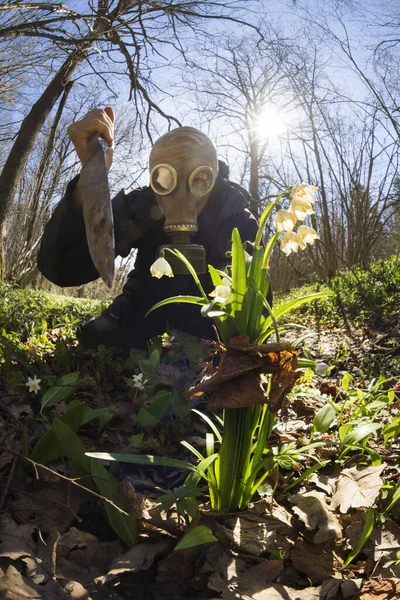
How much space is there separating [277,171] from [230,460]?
10268mm

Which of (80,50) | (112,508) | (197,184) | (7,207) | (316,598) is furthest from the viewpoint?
(7,207)

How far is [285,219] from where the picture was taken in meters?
1.25

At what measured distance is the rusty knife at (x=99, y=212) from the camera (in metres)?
1.38

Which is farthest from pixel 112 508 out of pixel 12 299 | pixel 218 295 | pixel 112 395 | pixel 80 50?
pixel 80 50

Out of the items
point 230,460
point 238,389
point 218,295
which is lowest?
point 230,460

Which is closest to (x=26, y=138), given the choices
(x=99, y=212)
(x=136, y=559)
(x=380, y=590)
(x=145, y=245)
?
(x=145, y=245)

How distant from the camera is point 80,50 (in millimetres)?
5051

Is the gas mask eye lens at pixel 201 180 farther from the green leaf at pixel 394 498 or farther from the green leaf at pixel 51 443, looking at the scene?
the green leaf at pixel 394 498

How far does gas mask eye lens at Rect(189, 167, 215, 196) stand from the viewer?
6.10ft

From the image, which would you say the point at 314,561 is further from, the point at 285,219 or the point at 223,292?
the point at 285,219

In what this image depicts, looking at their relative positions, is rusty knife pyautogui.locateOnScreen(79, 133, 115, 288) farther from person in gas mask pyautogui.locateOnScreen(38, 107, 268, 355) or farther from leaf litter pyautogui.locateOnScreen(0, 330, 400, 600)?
leaf litter pyautogui.locateOnScreen(0, 330, 400, 600)

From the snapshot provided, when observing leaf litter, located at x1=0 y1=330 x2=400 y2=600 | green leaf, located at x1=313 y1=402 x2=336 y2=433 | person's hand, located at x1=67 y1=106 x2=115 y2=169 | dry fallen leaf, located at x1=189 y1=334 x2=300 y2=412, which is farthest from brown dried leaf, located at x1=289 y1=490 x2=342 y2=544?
person's hand, located at x1=67 y1=106 x2=115 y2=169

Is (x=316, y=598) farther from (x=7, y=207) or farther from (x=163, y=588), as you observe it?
(x=7, y=207)

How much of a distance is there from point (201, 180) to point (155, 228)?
0.72 m
